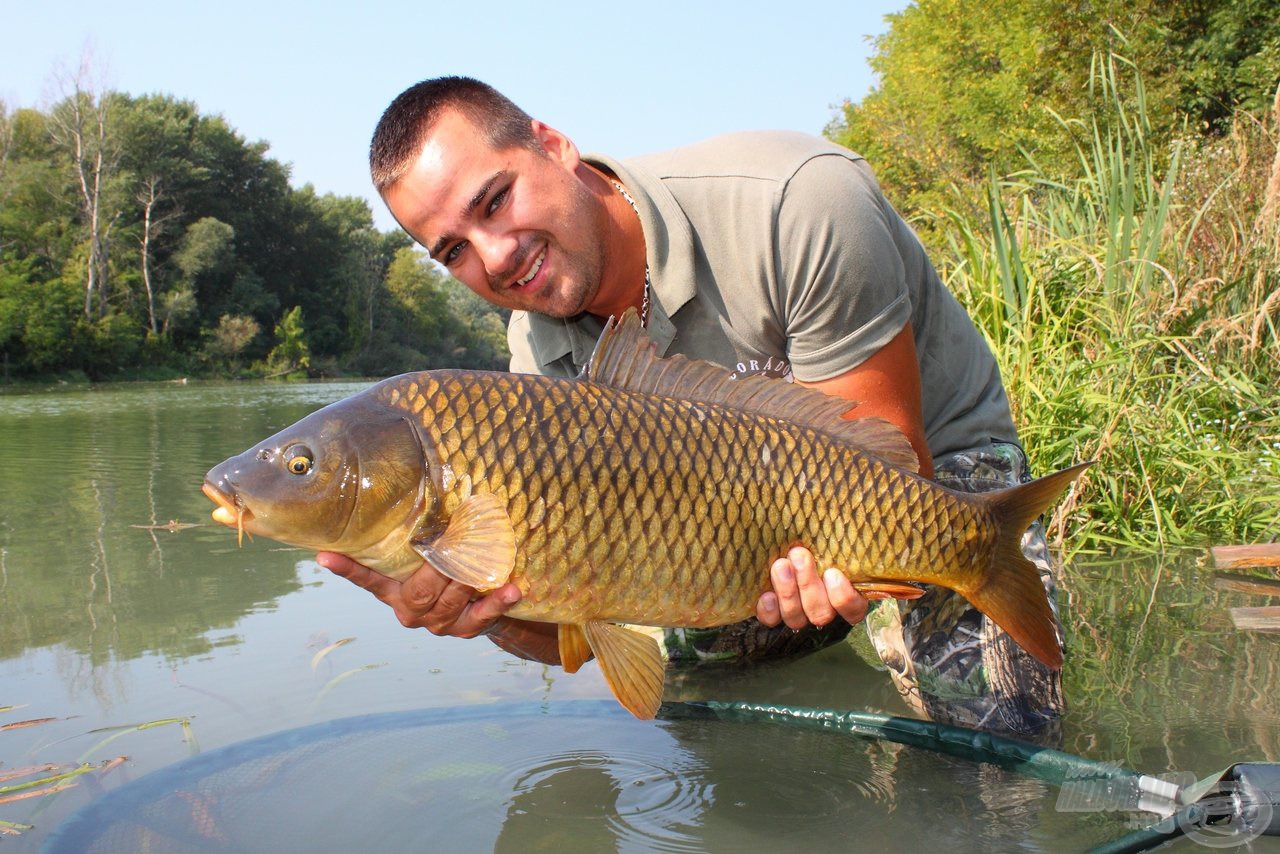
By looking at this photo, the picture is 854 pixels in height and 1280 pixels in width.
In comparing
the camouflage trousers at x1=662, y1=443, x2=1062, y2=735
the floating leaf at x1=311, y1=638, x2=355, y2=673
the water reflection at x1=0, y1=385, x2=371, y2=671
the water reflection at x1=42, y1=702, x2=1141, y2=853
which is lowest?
the water reflection at x1=0, y1=385, x2=371, y2=671

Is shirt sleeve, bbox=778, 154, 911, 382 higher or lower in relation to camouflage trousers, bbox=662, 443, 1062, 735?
higher

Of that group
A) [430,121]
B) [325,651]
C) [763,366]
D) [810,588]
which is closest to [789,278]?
[763,366]

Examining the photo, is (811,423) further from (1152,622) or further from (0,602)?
(0,602)

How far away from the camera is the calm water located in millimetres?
1760

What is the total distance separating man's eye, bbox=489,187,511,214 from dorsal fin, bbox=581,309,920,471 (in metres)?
0.51

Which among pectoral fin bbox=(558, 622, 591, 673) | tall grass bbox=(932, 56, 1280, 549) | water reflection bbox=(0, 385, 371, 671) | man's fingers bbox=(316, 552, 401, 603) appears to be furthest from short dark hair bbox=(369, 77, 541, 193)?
tall grass bbox=(932, 56, 1280, 549)

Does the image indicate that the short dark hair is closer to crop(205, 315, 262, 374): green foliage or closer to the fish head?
the fish head

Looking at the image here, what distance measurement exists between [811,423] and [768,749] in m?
0.63

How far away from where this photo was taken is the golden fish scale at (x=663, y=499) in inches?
64.2

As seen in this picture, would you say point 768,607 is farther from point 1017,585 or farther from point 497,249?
point 497,249

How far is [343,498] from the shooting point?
161cm

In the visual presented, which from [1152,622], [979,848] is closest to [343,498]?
[979,848]

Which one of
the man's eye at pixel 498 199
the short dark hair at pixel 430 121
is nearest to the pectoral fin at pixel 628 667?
the man's eye at pixel 498 199

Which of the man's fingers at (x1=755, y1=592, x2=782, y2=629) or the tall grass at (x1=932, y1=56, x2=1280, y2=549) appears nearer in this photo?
the man's fingers at (x1=755, y1=592, x2=782, y2=629)
